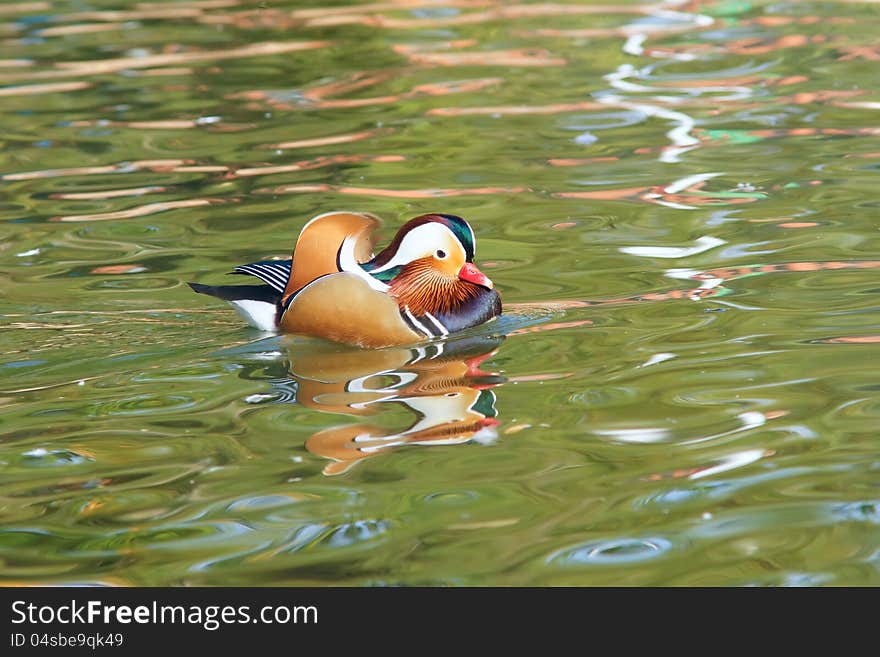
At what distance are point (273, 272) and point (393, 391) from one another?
1192 mm

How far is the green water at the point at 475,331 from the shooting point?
5.12 m

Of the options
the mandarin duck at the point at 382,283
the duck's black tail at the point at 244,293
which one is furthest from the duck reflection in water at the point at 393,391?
the duck's black tail at the point at 244,293

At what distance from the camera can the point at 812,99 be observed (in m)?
12.9

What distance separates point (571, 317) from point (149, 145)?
582cm

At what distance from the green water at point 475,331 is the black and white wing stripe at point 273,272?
307 millimetres

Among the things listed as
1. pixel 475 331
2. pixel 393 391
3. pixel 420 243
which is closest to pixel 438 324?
pixel 475 331

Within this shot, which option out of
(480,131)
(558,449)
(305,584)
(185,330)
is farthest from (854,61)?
(305,584)

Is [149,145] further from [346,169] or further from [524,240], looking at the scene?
[524,240]

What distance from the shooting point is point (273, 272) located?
7.45 metres

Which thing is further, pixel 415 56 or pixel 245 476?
pixel 415 56

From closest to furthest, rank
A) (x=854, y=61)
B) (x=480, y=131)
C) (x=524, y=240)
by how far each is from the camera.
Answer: (x=524, y=240), (x=480, y=131), (x=854, y=61)

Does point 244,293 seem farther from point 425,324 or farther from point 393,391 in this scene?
point 393,391

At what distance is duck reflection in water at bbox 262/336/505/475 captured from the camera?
5955 millimetres

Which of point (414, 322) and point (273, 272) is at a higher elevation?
point (273, 272)
